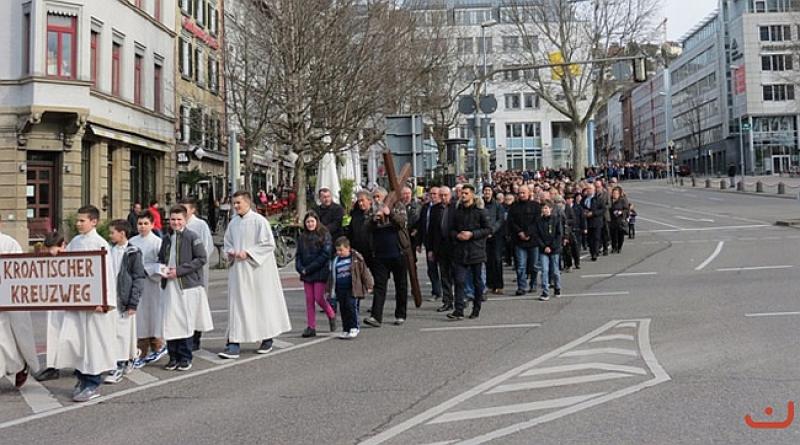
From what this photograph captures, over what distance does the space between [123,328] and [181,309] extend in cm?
73

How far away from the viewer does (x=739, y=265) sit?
51.6 feet

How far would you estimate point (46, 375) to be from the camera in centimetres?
798

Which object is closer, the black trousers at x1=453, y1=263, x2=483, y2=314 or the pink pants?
the pink pants

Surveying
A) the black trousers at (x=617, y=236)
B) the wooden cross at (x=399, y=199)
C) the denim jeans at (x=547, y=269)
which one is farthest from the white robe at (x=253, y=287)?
the black trousers at (x=617, y=236)

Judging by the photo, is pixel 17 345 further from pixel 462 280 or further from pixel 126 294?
pixel 462 280

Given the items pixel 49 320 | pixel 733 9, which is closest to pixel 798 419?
pixel 49 320

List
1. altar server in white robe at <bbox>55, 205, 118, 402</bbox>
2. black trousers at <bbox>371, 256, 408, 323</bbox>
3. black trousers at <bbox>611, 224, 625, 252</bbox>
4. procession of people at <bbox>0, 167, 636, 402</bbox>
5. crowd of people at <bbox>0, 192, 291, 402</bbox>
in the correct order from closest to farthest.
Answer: altar server in white robe at <bbox>55, 205, 118, 402</bbox> < crowd of people at <bbox>0, 192, 291, 402</bbox> < procession of people at <bbox>0, 167, 636, 402</bbox> < black trousers at <bbox>371, 256, 408, 323</bbox> < black trousers at <bbox>611, 224, 625, 252</bbox>

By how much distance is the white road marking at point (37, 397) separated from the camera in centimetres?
679

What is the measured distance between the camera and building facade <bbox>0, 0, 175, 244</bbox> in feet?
80.8

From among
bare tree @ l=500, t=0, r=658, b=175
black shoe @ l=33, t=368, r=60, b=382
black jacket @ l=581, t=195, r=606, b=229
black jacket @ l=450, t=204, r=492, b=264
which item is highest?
bare tree @ l=500, t=0, r=658, b=175

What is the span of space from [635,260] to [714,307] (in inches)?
286

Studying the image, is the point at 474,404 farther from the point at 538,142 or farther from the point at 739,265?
the point at 538,142

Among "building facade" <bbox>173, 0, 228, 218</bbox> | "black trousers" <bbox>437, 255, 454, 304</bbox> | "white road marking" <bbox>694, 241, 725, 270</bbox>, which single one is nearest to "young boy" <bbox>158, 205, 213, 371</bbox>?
"black trousers" <bbox>437, 255, 454, 304</bbox>

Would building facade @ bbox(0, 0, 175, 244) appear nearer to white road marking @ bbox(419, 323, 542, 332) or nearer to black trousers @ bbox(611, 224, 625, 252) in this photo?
black trousers @ bbox(611, 224, 625, 252)
